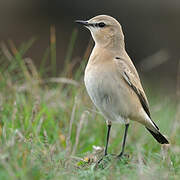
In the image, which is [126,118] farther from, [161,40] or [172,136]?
[161,40]

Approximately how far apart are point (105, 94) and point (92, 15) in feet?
30.5

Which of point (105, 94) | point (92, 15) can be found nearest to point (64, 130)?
point (105, 94)

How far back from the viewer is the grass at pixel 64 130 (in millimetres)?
4113

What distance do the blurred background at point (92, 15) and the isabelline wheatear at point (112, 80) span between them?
8.32m

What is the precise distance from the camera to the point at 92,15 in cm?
1391

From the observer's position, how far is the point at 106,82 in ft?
16.0

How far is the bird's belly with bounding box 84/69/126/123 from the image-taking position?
16.0 ft

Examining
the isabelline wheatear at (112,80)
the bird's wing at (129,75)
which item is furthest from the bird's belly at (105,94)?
the bird's wing at (129,75)

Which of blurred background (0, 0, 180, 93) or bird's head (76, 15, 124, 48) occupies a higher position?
bird's head (76, 15, 124, 48)

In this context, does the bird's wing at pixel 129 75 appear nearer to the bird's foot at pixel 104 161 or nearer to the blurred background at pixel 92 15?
the bird's foot at pixel 104 161

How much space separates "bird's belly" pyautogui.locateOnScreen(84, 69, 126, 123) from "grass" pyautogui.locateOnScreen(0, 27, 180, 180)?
409 millimetres

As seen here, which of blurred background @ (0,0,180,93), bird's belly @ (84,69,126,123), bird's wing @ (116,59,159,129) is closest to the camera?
bird's belly @ (84,69,126,123)

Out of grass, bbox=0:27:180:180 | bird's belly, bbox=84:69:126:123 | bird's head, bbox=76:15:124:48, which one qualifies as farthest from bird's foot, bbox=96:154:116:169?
bird's head, bbox=76:15:124:48

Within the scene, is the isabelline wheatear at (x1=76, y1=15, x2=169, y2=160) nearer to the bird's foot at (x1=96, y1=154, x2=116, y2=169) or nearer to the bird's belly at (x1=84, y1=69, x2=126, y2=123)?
the bird's belly at (x1=84, y1=69, x2=126, y2=123)
